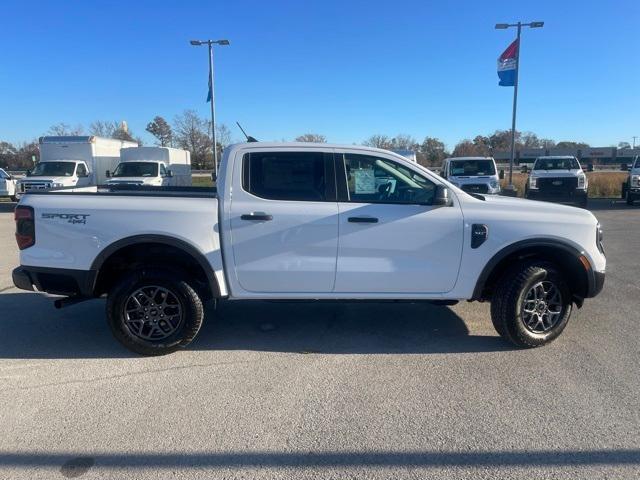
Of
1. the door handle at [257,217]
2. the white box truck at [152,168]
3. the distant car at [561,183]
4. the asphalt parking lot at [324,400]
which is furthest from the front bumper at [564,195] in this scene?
the door handle at [257,217]

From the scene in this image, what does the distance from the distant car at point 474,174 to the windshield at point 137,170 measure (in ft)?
38.7

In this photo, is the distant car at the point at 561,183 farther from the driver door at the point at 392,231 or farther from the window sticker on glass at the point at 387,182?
the window sticker on glass at the point at 387,182

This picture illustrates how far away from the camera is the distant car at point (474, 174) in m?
17.2

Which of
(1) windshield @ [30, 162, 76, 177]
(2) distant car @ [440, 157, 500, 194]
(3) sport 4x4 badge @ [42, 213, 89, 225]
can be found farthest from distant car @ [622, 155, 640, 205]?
(1) windshield @ [30, 162, 76, 177]

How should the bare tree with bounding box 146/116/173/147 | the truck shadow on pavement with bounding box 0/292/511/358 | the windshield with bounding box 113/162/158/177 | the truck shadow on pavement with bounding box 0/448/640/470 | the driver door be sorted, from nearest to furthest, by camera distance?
the truck shadow on pavement with bounding box 0/448/640/470 < the driver door < the truck shadow on pavement with bounding box 0/292/511/358 < the windshield with bounding box 113/162/158/177 < the bare tree with bounding box 146/116/173/147

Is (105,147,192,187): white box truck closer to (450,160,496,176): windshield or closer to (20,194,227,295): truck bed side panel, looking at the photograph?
(450,160,496,176): windshield

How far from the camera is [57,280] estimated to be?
14.5ft

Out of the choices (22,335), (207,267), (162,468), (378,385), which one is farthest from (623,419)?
(22,335)

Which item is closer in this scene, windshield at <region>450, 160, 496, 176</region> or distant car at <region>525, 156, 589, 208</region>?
windshield at <region>450, 160, 496, 176</region>

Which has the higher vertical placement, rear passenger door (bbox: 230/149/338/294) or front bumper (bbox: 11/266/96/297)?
rear passenger door (bbox: 230/149/338/294)

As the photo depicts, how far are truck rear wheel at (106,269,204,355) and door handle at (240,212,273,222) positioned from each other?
0.82 meters

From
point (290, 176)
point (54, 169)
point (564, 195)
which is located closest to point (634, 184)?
point (564, 195)

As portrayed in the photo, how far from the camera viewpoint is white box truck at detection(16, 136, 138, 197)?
19.8m

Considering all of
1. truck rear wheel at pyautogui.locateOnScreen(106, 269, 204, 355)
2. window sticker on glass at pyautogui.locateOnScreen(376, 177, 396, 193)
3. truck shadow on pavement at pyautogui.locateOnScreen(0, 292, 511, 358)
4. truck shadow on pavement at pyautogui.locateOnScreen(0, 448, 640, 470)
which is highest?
window sticker on glass at pyautogui.locateOnScreen(376, 177, 396, 193)
